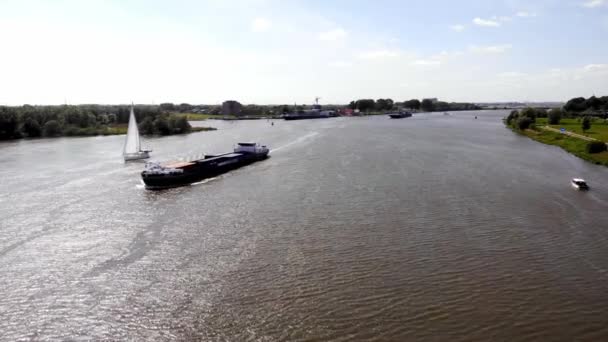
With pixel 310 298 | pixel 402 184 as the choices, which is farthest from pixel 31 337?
pixel 402 184

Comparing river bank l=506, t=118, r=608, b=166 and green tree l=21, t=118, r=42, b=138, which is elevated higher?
green tree l=21, t=118, r=42, b=138

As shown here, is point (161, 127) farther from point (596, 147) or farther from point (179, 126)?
point (596, 147)

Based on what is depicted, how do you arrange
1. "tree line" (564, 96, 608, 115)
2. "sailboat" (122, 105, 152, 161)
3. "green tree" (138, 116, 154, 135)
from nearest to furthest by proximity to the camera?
1. "sailboat" (122, 105, 152, 161)
2. "green tree" (138, 116, 154, 135)
3. "tree line" (564, 96, 608, 115)

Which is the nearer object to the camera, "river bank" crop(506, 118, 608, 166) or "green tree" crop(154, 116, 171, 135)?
"river bank" crop(506, 118, 608, 166)

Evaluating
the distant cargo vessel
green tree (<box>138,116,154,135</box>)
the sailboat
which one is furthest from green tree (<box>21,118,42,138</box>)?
the distant cargo vessel

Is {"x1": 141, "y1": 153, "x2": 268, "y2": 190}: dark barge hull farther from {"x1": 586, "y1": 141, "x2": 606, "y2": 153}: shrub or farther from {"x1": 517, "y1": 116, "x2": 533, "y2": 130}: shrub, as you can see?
{"x1": 517, "y1": 116, "x2": 533, "y2": 130}: shrub

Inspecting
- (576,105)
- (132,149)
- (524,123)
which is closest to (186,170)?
(132,149)

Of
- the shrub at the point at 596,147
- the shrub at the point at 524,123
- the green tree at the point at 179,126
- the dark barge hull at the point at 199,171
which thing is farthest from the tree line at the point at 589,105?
the dark barge hull at the point at 199,171

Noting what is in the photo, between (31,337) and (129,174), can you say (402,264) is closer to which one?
(31,337)
